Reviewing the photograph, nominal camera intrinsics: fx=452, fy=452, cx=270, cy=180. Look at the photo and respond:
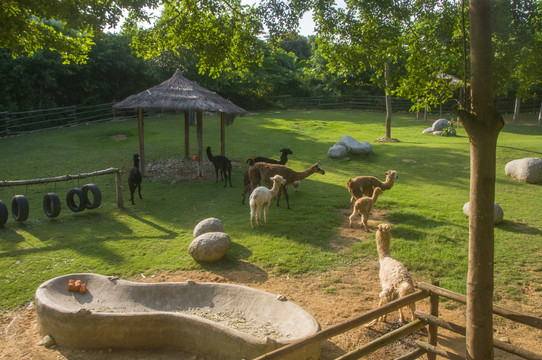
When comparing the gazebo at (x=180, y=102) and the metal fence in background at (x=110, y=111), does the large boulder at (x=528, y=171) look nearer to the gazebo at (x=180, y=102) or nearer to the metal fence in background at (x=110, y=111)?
the metal fence in background at (x=110, y=111)

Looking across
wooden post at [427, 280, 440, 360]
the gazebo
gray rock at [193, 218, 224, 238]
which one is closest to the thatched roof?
the gazebo

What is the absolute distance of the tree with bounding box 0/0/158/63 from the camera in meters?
7.68

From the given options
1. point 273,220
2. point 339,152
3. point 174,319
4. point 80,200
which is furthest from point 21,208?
point 339,152

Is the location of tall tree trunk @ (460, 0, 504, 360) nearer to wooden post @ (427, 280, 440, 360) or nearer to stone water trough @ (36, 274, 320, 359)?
wooden post @ (427, 280, 440, 360)

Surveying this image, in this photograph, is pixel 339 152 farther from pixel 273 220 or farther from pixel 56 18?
pixel 56 18

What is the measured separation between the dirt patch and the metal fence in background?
12945 millimetres

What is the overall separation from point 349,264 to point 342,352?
287 cm

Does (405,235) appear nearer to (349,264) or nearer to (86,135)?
(349,264)

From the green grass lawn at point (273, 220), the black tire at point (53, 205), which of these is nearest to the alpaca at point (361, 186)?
the green grass lawn at point (273, 220)

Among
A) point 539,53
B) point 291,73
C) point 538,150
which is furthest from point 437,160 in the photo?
point 291,73

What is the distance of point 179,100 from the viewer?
15.3 metres

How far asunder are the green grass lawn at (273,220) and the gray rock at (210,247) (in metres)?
0.18

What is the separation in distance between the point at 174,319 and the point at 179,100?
422 inches

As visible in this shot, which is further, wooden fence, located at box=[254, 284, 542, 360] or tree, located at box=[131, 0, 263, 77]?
tree, located at box=[131, 0, 263, 77]
